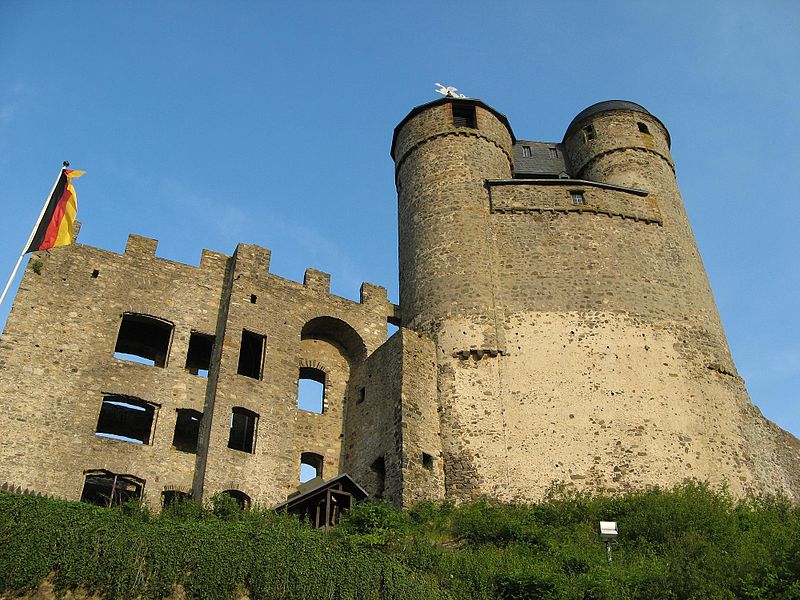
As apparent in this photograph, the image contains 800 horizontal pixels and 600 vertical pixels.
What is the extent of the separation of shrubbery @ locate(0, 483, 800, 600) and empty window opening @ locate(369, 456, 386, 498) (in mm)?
2287

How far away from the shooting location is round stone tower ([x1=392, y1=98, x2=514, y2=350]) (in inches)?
880

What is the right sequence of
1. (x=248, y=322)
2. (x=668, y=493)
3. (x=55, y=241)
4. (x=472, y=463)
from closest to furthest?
(x=55, y=241) → (x=668, y=493) → (x=472, y=463) → (x=248, y=322)

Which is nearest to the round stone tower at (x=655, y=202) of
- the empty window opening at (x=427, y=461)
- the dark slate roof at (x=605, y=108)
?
the dark slate roof at (x=605, y=108)

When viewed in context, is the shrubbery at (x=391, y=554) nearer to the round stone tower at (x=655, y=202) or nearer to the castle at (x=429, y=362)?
the castle at (x=429, y=362)

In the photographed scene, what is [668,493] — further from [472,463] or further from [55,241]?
[55,241]

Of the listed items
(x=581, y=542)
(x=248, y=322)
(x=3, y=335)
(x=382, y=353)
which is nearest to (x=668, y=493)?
(x=581, y=542)

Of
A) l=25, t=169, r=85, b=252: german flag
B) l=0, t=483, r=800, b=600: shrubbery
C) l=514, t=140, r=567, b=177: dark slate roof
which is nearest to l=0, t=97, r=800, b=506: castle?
l=514, t=140, r=567, b=177: dark slate roof

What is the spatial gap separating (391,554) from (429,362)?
7.69 metres

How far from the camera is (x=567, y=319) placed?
2178cm

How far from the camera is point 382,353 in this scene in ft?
72.8

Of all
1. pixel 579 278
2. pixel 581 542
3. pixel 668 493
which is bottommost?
pixel 581 542

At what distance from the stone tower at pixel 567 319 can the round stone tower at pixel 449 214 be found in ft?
0.16

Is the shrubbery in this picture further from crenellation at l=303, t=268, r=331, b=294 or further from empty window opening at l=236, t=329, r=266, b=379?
crenellation at l=303, t=268, r=331, b=294

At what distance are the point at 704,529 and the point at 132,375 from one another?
14.1 m
